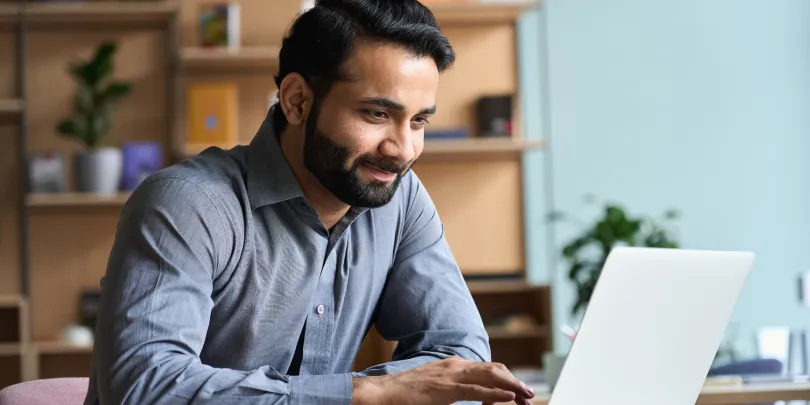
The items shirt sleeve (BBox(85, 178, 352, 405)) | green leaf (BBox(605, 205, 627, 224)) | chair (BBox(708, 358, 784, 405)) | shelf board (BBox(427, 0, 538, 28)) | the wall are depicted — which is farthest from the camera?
the wall

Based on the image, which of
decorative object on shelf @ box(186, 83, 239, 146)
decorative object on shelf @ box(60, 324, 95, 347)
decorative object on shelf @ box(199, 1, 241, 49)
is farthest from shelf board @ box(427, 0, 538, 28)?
decorative object on shelf @ box(60, 324, 95, 347)

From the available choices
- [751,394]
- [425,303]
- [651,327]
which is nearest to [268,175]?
[425,303]

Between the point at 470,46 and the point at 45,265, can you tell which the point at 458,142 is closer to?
the point at 470,46

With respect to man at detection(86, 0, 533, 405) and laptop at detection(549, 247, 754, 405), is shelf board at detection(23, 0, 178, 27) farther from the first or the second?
laptop at detection(549, 247, 754, 405)

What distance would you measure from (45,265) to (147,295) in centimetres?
343

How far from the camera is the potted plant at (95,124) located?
4.22 meters

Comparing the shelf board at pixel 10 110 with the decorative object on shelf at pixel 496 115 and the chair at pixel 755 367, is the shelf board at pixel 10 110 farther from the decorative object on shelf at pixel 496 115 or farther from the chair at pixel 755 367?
the chair at pixel 755 367

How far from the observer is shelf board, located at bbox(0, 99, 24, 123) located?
14.0ft

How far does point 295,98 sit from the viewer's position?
1516 mm

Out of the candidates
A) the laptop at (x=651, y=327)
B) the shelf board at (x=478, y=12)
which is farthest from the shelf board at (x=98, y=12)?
the laptop at (x=651, y=327)

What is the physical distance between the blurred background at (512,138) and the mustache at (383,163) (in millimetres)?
2448

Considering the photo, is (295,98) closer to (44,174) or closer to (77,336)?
(77,336)

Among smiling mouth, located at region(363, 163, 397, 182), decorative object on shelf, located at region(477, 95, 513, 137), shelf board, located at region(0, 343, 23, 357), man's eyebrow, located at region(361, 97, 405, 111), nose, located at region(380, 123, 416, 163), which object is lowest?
shelf board, located at region(0, 343, 23, 357)

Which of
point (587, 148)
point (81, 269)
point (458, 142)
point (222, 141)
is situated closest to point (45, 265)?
point (81, 269)
